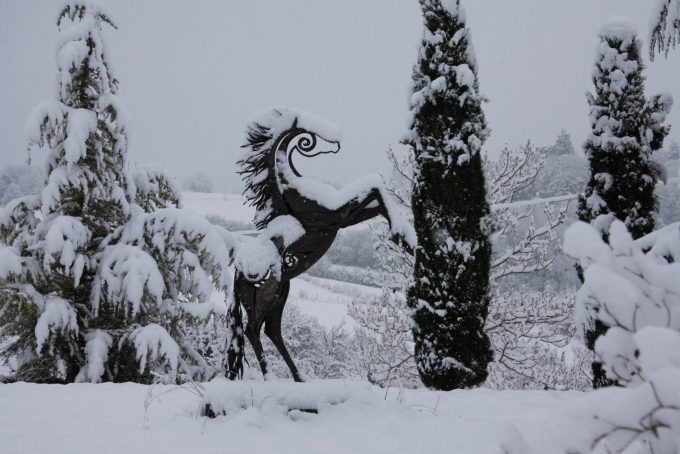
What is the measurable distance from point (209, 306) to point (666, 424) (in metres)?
6.65

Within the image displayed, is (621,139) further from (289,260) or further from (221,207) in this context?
(221,207)

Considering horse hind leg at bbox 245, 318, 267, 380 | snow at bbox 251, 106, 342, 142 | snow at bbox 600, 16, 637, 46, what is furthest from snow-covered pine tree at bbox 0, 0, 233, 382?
snow at bbox 600, 16, 637, 46

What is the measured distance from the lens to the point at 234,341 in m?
4.52

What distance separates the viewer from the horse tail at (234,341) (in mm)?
4523

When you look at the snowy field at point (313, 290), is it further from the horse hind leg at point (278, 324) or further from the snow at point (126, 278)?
the horse hind leg at point (278, 324)

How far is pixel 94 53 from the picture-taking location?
679 cm

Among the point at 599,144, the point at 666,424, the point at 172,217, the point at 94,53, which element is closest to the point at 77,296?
the point at 172,217

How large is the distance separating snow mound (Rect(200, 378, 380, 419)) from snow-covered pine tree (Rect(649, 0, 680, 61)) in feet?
11.5

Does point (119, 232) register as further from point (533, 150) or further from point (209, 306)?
point (533, 150)

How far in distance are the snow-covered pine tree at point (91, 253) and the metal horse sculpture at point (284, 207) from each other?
2.27 m

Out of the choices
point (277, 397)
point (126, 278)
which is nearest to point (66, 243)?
point (126, 278)

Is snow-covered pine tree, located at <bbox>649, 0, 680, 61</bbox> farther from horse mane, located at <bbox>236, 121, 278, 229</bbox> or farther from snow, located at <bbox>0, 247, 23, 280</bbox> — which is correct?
snow, located at <bbox>0, 247, 23, 280</bbox>

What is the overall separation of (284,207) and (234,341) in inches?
52.1

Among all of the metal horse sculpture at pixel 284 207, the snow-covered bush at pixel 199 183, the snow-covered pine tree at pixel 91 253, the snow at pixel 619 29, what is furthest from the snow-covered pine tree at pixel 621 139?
the snow-covered bush at pixel 199 183
